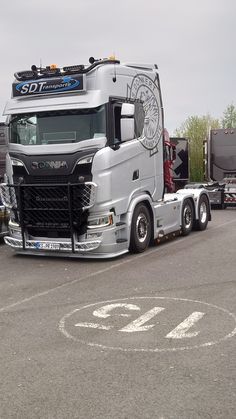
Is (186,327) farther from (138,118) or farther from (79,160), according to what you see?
(138,118)

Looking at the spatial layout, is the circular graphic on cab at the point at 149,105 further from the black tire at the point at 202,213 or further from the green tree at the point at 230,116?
the green tree at the point at 230,116

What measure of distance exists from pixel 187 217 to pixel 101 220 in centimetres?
418

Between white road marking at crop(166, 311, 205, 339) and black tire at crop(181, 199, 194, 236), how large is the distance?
6.54 m

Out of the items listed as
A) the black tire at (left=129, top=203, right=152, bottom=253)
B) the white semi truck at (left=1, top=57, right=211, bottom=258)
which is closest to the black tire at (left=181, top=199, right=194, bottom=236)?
the black tire at (left=129, top=203, right=152, bottom=253)

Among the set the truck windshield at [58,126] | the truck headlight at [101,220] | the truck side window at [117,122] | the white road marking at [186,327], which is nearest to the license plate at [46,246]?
the truck headlight at [101,220]

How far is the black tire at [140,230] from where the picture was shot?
32.6 ft

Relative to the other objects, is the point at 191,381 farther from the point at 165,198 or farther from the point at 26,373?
the point at 165,198

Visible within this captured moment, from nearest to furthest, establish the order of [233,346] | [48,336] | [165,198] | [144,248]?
[233,346], [48,336], [144,248], [165,198]

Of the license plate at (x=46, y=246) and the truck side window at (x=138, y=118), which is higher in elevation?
the truck side window at (x=138, y=118)

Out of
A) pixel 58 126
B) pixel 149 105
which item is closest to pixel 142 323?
pixel 58 126

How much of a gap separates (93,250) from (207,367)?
5.07 metres

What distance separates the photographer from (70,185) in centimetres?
910

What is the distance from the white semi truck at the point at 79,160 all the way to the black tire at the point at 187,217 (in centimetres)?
233

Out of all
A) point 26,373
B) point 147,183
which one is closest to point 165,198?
point 147,183
